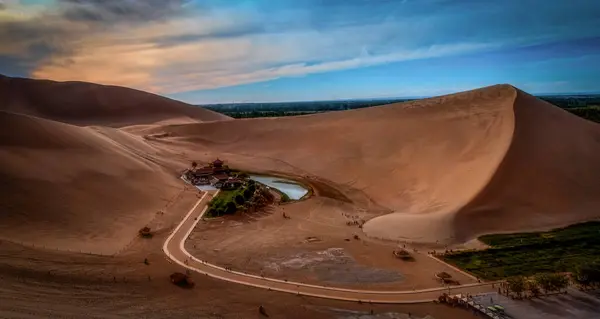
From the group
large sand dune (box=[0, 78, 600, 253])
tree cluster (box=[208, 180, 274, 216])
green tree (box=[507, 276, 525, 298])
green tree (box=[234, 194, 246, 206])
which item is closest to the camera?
green tree (box=[507, 276, 525, 298])

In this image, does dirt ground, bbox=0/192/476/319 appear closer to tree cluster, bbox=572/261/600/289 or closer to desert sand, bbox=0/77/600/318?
desert sand, bbox=0/77/600/318

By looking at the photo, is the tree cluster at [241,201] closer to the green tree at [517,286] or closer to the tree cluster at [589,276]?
the green tree at [517,286]

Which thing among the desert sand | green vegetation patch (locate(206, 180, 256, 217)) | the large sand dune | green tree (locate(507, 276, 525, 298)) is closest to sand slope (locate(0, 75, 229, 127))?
the large sand dune

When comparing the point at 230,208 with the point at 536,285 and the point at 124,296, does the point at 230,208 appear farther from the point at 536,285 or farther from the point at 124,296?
the point at 536,285

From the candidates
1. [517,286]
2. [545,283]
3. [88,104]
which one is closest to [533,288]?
[545,283]

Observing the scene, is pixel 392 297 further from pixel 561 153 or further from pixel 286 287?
pixel 561 153

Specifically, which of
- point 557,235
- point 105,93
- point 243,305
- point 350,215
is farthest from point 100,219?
point 105,93
